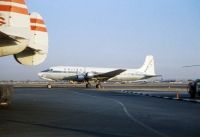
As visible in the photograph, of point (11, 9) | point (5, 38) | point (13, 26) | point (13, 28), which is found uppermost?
point (11, 9)

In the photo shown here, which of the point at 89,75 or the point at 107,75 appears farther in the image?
the point at 107,75

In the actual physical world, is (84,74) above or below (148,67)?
Result: below

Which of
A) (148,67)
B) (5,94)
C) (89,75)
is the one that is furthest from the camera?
(148,67)

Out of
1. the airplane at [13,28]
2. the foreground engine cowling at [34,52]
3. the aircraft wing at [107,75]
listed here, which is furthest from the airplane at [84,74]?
the airplane at [13,28]

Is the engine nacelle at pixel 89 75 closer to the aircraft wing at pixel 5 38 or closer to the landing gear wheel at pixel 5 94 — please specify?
the landing gear wheel at pixel 5 94

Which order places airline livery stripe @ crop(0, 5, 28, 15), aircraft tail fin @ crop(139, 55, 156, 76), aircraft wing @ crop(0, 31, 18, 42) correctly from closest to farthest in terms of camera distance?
1. aircraft wing @ crop(0, 31, 18, 42)
2. airline livery stripe @ crop(0, 5, 28, 15)
3. aircraft tail fin @ crop(139, 55, 156, 76)

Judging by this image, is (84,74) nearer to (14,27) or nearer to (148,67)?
(148,67)

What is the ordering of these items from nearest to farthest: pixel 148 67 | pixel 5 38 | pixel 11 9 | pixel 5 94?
pixel 5 38 < pixel 11 9 < pixel 5 94 < pixel 148 67

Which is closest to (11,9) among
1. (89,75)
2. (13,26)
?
(13,26)

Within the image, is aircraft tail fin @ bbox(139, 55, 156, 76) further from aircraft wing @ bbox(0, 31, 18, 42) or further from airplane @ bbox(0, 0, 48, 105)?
aircraft wing @ bbox(0, 31, 18, 42)

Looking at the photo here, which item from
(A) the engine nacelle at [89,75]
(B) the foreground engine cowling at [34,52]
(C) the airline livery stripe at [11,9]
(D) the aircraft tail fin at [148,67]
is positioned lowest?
(B) the foreground engine cowling at [34,52]

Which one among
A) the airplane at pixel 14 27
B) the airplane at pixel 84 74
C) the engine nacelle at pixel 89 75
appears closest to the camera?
the airplane at pixel 14 27

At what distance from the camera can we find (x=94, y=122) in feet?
45.5

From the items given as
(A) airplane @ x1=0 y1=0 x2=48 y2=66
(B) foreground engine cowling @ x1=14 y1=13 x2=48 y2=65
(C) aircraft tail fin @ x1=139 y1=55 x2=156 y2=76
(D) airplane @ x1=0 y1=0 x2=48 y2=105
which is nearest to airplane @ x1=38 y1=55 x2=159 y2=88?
(C) aircraft tail fin @ x1=139 y1=55 x2=156 y2=76
